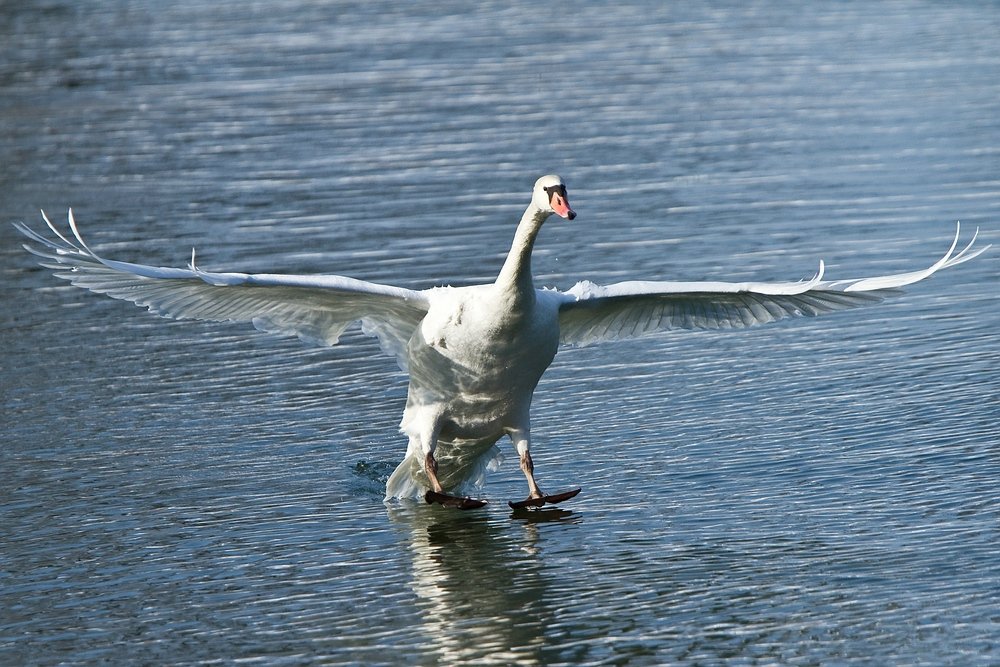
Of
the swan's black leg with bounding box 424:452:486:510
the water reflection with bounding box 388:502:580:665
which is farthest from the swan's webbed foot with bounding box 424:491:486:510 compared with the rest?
the water reflection with bounding box 388:502:580:665

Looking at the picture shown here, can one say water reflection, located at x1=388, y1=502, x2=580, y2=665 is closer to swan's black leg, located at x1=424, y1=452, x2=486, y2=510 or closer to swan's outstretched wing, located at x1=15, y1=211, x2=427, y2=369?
swan's black leg, located at x1=424, y1=452, x2=486, y2=510

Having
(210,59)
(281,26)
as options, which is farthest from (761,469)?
(281,26)

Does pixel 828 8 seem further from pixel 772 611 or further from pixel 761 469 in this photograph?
pixel 772 611

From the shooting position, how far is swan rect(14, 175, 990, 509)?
36.2 ft

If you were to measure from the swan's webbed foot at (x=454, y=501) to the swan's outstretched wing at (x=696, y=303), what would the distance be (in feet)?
4.92

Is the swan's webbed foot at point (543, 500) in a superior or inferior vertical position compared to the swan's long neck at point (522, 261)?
inferior

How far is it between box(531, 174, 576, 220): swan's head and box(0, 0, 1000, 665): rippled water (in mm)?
2121

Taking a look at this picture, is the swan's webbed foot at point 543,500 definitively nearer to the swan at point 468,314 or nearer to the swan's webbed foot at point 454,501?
the swan at point 468,314

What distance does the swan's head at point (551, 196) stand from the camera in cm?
1066

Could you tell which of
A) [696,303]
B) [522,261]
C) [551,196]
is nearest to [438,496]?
[522,261]

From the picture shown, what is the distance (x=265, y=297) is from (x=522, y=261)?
80.2 inches

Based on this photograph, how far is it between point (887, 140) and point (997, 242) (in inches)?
202

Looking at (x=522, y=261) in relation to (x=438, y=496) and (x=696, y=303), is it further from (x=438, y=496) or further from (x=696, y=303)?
(x=696, y=303)

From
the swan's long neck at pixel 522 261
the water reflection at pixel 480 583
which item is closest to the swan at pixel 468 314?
the swan's long neck at pixel 522 261
